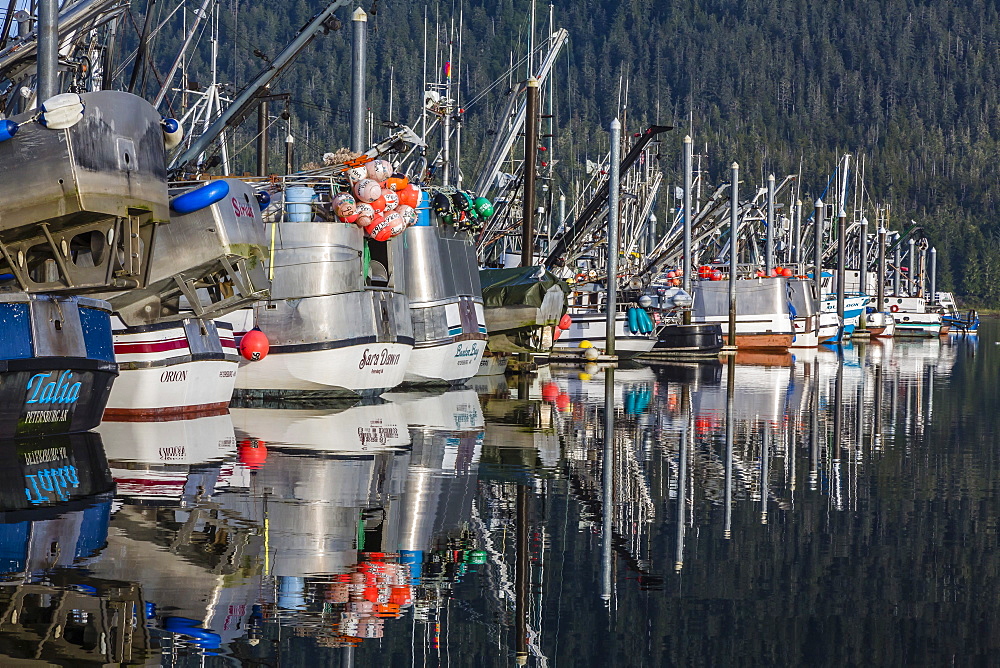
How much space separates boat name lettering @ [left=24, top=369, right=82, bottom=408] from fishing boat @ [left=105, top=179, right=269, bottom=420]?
7.08 ft

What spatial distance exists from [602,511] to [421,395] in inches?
570

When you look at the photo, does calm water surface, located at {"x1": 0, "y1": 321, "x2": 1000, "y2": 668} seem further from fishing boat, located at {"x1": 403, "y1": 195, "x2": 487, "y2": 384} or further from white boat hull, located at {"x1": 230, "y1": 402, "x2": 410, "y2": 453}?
fishing boat, located at {"x1": 403, "y1": 195, "x2": 487, "y2": 384}

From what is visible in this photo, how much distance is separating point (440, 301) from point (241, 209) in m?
8.44

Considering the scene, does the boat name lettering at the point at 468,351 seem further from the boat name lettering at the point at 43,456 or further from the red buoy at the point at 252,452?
the boat name lettering at the point at 43,456

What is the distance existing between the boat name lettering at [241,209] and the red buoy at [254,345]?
3362mm

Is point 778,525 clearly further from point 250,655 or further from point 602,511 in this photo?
point 250,655

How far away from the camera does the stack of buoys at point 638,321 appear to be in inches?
1693

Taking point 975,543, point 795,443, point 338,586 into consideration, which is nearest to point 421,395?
point 795,443

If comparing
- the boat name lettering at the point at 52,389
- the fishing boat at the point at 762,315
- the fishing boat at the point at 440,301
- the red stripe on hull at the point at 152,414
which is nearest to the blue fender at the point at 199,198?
the red stripe on hull at the point at 152,414

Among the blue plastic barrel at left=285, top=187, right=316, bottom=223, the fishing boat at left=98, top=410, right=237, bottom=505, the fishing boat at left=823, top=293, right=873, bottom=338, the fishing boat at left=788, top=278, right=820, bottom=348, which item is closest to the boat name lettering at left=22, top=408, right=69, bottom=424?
the fishing boat at left=98, top=410, right=237, bottom=505

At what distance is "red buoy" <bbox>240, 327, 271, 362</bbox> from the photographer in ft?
77.0

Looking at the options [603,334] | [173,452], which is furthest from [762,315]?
[173,452]

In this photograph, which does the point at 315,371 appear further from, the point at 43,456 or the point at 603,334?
the point at 603,334

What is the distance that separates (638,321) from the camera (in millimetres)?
43062
